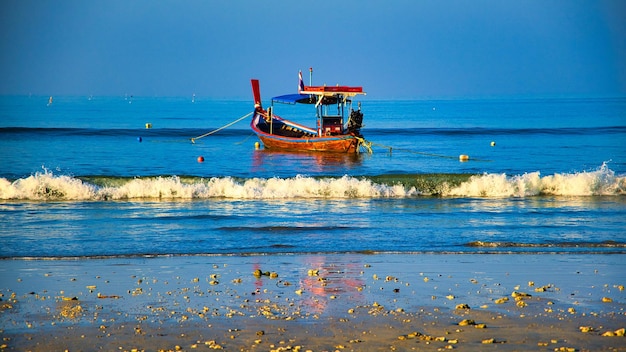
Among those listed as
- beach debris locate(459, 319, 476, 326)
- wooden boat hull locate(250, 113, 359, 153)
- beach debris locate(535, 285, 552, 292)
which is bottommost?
beach debris locate(459, 319, 476, 326)

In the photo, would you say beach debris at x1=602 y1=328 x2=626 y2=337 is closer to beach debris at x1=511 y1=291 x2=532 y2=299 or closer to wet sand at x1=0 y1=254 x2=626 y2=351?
wet sand at x1=0 y1=254 x2=626 y2=351

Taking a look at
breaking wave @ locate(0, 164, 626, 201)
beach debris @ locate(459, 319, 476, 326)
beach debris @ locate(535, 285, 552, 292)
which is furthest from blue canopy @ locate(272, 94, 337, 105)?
beach debris @ locate(459, 319, 476, 326)

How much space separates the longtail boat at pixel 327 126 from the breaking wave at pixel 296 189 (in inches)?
471

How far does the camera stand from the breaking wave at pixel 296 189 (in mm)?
23953

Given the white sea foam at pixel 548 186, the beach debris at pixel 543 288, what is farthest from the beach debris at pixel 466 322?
the white sea foam at pixel 548 186

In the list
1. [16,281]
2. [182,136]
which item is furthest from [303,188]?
[182,136]

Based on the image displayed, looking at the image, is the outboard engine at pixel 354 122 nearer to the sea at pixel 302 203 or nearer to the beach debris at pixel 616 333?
the sea at pixel 302 203

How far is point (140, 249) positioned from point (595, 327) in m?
8.56

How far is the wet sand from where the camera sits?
827 cm

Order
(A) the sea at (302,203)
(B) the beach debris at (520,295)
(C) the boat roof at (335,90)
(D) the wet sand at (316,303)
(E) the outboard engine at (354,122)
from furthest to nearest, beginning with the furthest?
(E) the outboard engine at (354,122) < (C) the boat roof at (335,90) < (A) the sea at (302,203) < (B) the beach debris at (520,295) < (D) the wet sand at (316,303)

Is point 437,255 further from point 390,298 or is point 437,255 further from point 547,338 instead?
point 547,338

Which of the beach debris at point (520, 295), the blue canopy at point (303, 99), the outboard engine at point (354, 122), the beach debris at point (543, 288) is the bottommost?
the beach debris at point (520, 295)

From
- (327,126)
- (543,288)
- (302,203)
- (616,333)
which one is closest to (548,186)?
(302,203)

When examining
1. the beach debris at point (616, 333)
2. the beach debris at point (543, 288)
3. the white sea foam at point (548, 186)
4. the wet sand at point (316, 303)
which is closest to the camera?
the wet sand at point (316, 303)
